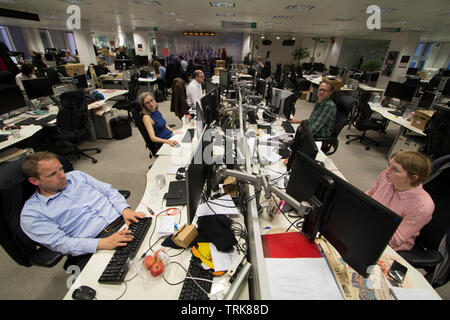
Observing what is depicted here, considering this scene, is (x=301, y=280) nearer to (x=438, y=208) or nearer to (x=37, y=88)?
(x=438, y=208)

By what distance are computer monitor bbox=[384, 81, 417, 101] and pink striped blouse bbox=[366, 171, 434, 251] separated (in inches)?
183

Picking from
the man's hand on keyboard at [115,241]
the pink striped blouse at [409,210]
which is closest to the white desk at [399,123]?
the pink striped blouse at [409,210]

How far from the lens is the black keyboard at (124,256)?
3.58ft

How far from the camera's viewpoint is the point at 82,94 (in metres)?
3.29

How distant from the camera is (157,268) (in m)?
1.11

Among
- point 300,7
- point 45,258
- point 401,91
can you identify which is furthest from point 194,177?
point 300,7

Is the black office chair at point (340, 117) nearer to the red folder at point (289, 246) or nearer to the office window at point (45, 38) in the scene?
the red folder at point (289, 246)

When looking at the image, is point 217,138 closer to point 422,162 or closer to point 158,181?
point 158,181

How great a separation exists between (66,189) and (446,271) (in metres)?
2.74

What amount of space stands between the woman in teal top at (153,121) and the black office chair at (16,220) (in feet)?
4.63

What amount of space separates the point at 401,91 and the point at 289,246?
18.3 feet

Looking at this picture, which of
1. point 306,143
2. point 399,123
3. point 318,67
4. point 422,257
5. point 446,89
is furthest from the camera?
point 318,67

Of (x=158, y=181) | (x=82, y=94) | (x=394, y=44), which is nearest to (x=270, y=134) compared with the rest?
(x=158, y=181)

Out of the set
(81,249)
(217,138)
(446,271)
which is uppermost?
(217,138)
